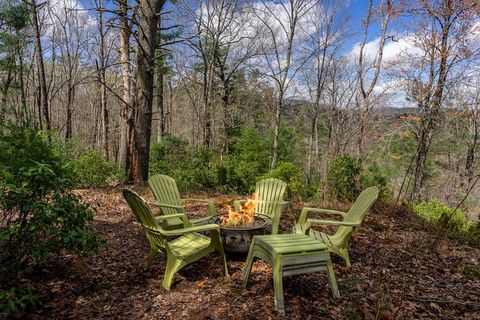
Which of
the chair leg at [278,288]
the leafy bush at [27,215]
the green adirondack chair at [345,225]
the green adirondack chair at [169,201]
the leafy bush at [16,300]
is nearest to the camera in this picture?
the leafy bush at [16,300]

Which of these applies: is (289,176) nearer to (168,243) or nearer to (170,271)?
(168,243)

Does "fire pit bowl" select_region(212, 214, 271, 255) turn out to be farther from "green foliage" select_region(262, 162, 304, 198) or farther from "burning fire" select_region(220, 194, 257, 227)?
"green foliage" select_region(262, 162, 304, 198)

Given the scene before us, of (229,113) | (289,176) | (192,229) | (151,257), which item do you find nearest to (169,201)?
(151,257)

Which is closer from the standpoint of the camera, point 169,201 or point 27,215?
point 27,215

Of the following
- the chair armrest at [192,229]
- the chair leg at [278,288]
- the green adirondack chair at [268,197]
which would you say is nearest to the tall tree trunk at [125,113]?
the green adirondack chair at [268,197]

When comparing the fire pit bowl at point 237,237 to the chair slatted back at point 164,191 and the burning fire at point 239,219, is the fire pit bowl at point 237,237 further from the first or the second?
the chair slatted back at point 164,191

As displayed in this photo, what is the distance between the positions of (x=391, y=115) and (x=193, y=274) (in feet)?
44.0

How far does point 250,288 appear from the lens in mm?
2693

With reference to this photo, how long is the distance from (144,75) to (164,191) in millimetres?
3837

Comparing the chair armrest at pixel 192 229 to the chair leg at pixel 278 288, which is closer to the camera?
the chair leg at pixel 278 288

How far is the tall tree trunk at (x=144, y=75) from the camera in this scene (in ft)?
21.5

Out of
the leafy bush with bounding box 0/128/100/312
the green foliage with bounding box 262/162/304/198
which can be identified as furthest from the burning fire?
the green foliage with bounding box 262/162/304/198

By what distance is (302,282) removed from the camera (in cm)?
284

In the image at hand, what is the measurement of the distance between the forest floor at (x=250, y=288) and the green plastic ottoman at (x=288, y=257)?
0.18m
